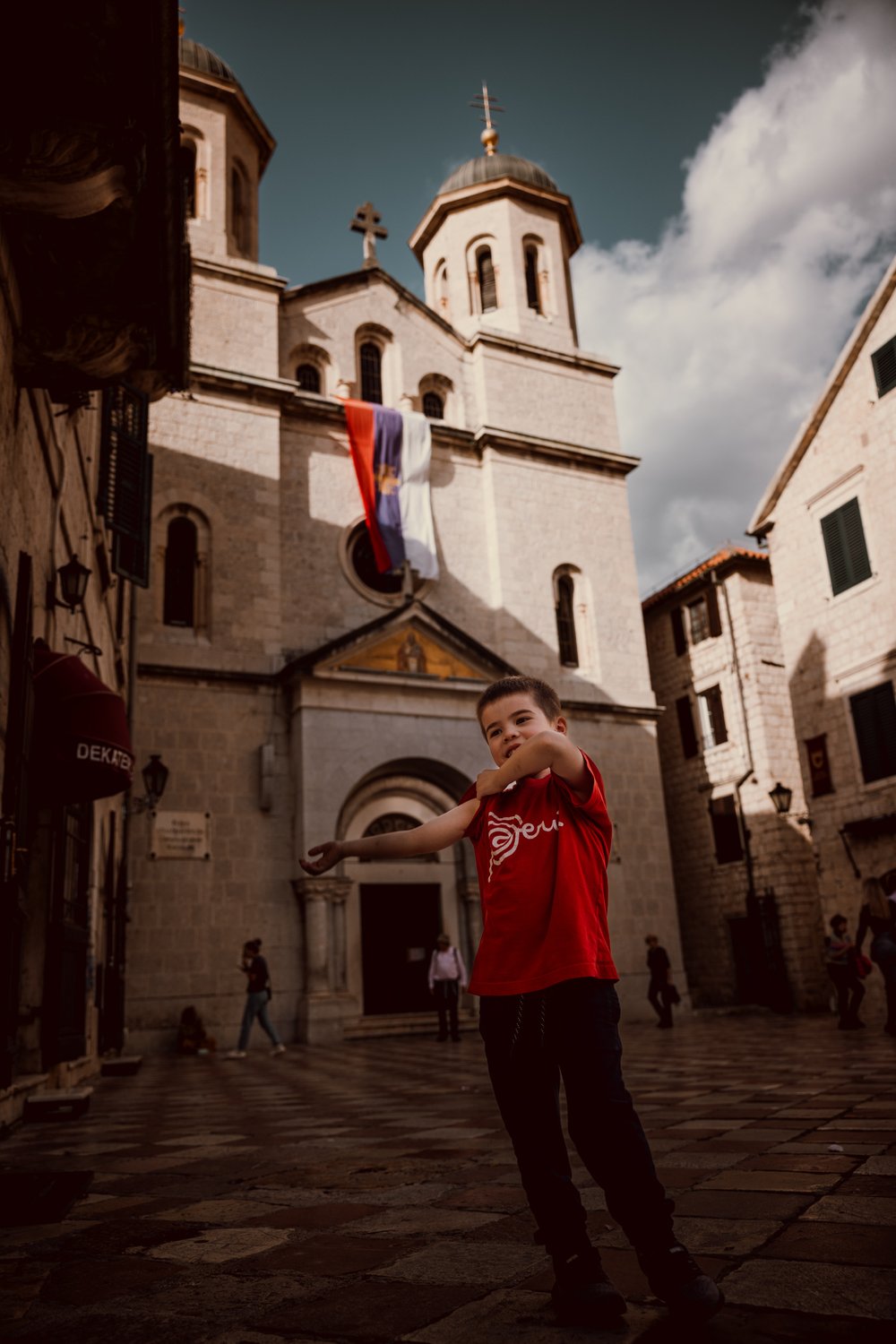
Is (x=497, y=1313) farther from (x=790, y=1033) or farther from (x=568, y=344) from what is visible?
(x=568, y=344)

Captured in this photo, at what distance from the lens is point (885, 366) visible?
18859mm

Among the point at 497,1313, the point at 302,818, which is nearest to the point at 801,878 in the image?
the point at 302,818

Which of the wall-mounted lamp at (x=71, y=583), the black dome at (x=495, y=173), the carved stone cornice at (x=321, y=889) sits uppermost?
the black dome at (x=495, y=173)

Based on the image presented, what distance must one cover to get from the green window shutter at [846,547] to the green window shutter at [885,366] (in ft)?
7.01

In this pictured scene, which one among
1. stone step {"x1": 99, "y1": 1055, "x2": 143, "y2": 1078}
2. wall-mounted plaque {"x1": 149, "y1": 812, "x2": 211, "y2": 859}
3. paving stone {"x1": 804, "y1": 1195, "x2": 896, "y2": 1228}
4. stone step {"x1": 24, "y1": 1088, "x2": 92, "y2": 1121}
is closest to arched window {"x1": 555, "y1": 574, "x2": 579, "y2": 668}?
wall-mounted plaque {"x1": 149, "y1": 812, "x2": 211, "y2": 859}

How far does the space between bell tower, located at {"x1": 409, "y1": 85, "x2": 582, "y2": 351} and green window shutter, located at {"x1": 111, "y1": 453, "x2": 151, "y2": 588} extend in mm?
14177

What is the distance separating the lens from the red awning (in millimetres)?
7312

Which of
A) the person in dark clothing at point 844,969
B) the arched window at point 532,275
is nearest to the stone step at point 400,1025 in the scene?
the person in dark clothing at point 844,969

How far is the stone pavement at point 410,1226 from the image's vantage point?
2316mm

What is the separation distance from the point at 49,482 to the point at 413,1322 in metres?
7.39

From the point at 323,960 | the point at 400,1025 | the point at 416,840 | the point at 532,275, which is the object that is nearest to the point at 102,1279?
the point at 416,840

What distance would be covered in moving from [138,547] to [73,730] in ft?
22.1

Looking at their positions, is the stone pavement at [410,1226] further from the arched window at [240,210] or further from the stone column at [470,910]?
the arched window at [240,210]

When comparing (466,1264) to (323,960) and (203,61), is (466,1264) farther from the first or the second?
(203,61)
